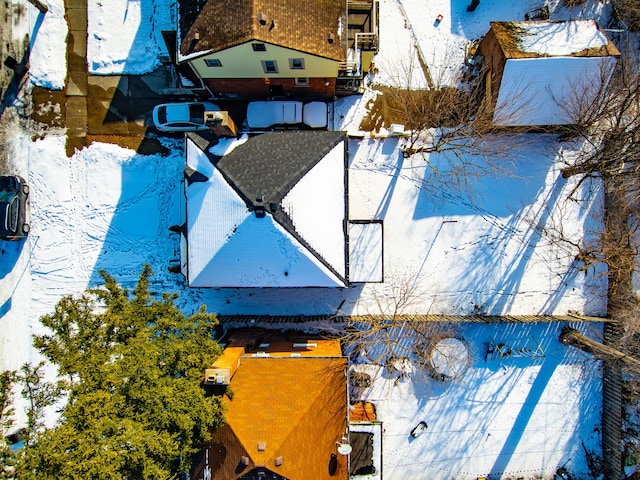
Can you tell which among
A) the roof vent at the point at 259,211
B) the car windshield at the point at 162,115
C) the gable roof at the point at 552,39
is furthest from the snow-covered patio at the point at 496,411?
Answer: the car windshield at the point at 162,115

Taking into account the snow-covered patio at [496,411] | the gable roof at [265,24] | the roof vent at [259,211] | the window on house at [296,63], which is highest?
the gable roof at [265,24]

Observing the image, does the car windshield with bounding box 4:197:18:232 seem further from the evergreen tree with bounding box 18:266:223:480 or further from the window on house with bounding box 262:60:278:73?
the window on house with bounding box 262:60:278:73

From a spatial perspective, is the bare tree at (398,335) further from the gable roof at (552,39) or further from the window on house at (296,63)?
the gable roof at (552,39)

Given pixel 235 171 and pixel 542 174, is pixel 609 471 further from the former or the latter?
pixel 235 171

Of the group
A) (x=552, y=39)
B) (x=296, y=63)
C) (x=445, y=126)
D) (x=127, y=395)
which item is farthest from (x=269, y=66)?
(x=127, y=395)

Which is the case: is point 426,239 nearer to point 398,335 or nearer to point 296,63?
point 398,335

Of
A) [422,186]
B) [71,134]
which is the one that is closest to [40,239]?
[71,134]
